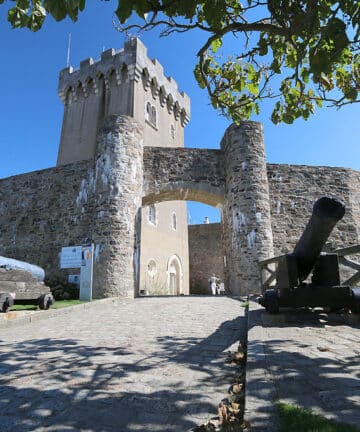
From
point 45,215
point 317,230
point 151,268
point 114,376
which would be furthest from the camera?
point 151,268

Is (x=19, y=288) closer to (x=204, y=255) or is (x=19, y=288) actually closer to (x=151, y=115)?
(x=151, y=115)

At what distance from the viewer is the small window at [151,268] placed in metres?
16.1

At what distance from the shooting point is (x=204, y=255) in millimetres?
23375

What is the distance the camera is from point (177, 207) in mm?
19953

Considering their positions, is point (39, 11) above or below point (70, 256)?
above

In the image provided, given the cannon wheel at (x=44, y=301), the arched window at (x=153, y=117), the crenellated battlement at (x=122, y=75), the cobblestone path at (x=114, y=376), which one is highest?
the crenellated battlement at (x=122, y=75)

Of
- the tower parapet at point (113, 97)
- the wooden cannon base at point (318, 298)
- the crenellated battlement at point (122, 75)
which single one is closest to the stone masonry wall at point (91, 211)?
the tower parapet at point (113, 97)

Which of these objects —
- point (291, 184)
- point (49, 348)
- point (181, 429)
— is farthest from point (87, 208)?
point (181, 429)

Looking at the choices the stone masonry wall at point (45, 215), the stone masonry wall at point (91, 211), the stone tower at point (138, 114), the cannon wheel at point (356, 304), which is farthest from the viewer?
the stone tower at point (138, 114)

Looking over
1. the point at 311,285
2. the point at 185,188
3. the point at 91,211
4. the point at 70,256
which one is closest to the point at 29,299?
the point at 70,256

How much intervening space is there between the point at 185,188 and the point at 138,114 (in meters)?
8.45

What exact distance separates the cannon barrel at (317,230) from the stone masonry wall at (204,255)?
1838 cm

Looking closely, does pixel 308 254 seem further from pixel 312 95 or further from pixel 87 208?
pixel 87 208

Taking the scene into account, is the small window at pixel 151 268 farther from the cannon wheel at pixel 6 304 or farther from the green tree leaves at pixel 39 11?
the green tree leaves at pixel 39 11
